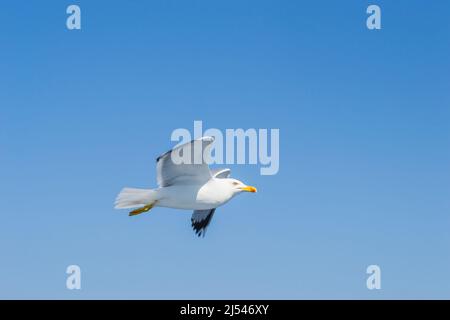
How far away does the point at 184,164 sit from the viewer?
1434 centimetres

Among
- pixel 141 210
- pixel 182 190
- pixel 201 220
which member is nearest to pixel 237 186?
pixel 182 190

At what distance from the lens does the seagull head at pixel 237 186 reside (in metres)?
15.0

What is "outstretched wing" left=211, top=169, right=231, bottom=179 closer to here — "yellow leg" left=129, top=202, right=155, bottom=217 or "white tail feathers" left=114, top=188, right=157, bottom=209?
"yellow leg" left=129, top=202, right=155, bottom=217

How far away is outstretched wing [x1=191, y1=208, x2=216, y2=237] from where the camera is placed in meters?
17.6

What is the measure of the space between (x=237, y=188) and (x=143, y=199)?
6.28 feet

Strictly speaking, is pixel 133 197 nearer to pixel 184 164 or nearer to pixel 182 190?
pixel 182 190

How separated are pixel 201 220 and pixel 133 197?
131 inches

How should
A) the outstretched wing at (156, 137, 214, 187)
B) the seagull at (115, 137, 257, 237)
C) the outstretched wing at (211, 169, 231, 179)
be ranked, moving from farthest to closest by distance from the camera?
the outstretched wing at (211, 169, 231, 179) < the seagull at (115, 137, 257, 237) < the outstretched wing at (156, 137, 214, 187)

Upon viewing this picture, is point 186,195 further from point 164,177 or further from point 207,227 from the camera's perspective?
point 207,227

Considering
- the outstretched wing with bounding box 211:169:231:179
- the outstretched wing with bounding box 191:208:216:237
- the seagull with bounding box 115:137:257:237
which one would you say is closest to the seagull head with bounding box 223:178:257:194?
the seagull with bounding box 115:137:257:237

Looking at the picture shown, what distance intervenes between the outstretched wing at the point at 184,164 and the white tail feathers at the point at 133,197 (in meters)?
0.36

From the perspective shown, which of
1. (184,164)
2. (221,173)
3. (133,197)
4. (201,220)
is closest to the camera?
(184,164)

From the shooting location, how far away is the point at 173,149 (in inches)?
545
